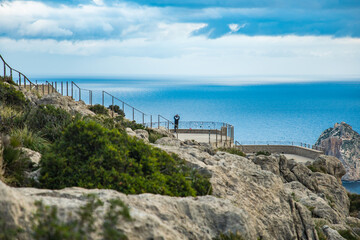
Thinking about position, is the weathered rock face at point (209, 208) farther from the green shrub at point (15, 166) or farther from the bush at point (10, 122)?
the bush at point (10, 122)

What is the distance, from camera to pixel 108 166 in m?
6.57

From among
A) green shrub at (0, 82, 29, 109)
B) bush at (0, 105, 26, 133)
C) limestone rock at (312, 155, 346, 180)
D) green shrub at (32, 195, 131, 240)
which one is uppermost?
green shrub at (0, 82, 29, 109)

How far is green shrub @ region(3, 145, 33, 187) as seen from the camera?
264 inches

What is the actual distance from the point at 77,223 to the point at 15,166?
3.82 meters

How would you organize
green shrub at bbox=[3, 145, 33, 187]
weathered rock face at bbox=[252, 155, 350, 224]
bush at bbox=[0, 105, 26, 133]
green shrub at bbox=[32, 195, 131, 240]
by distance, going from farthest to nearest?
weathered rock face at bbox=[252, 155, 350, 224] → bush at bbox=[0, 105, 26, 133] → green shrub at bbox=[3, 145, 33, 187] → green shrub at bbox=[32, 195, 131, 240]

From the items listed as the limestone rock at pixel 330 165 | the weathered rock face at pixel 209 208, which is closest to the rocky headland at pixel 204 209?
the weathered rock face at pixel 209 208

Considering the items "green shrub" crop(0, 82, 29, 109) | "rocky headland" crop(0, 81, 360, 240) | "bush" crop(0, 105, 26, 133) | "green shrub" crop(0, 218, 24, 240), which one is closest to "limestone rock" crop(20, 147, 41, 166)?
"rocky headland" crop(0, 81, 360, 240)

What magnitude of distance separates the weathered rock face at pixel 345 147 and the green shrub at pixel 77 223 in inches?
3657

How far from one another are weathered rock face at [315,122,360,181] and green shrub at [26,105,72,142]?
8707 centimetres

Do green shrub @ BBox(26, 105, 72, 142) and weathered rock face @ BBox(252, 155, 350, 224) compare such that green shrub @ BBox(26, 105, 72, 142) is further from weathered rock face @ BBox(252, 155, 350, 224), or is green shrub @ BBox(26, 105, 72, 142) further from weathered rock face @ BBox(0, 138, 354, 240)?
weathered rock face @ BBox(252, 155, 350, 224)

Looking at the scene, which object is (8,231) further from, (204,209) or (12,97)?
(12,97)

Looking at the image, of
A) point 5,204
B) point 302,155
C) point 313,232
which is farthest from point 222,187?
point 302,155

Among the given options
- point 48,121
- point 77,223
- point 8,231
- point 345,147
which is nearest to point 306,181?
point 48,121

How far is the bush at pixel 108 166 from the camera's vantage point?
20.7 ft
